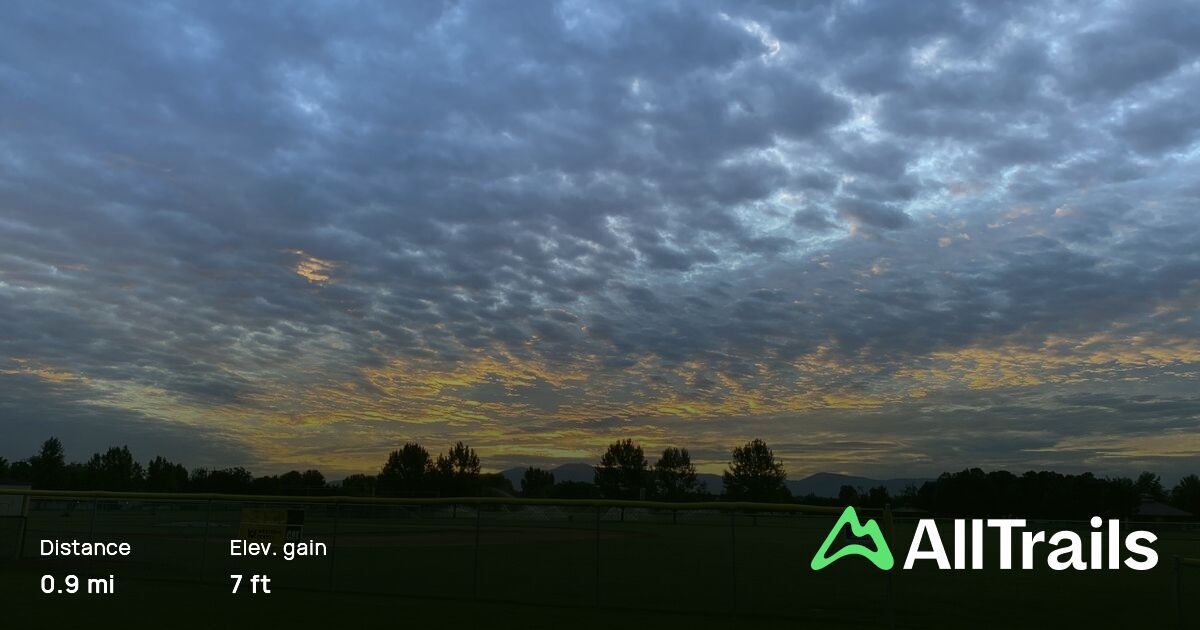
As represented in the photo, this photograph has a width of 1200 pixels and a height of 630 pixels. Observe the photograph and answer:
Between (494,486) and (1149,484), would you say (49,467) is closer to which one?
(494,486)

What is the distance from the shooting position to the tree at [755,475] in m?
145

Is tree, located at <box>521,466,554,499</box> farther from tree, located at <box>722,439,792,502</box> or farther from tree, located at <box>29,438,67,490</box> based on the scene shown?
tree, located at <box>29,438,67,490</box>

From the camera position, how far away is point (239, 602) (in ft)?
50.4

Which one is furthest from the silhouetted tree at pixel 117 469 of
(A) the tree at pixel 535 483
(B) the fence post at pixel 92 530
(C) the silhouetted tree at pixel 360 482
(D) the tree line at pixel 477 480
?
(B) the fence post at pixel 92 530

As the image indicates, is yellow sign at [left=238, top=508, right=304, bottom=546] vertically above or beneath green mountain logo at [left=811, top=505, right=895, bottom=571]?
beneath

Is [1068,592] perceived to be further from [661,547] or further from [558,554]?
[558,554]

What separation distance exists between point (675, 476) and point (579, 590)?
428 ft

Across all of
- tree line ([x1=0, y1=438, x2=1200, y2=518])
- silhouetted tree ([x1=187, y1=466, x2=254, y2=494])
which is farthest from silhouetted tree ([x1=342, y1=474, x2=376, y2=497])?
silhouetted tree ([x1=187, y1=466, x2=254, y2=494])

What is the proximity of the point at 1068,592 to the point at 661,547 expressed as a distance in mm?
12217

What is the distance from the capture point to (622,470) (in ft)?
472

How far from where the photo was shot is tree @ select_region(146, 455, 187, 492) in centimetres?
15425

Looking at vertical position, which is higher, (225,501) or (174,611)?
(225,501)

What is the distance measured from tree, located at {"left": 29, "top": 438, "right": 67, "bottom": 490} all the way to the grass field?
450 ft

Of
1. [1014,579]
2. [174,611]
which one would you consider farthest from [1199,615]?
[174,611]
